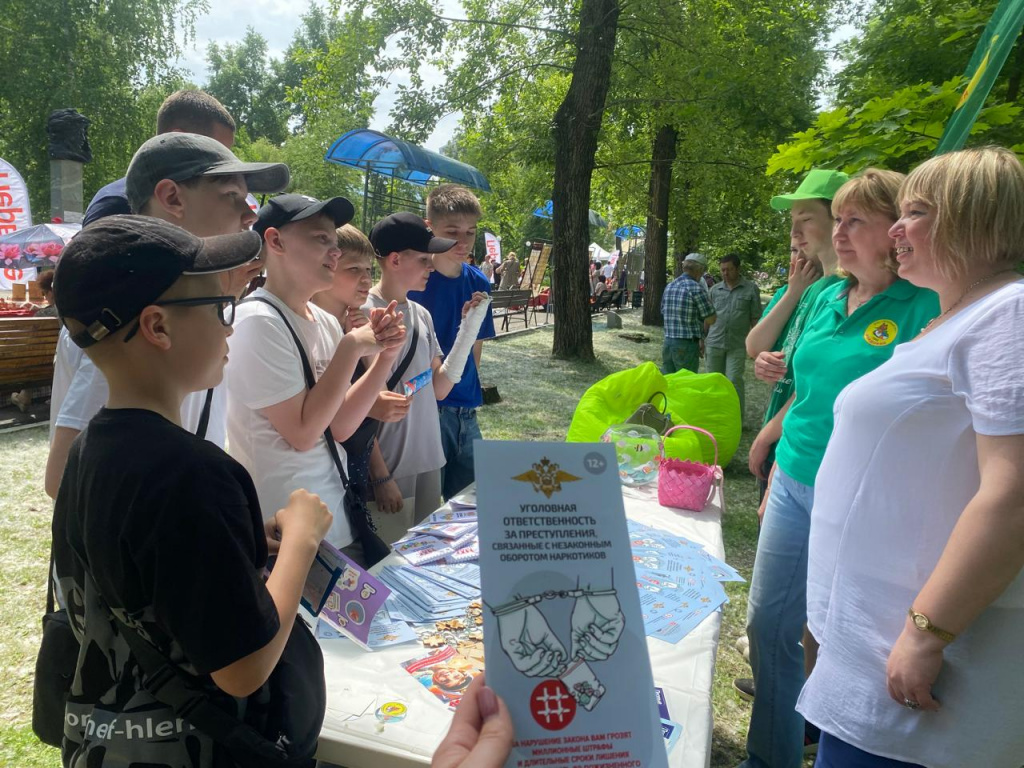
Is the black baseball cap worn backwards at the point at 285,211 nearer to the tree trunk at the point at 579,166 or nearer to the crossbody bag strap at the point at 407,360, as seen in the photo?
the crossbody bag strap at the point at 407,360

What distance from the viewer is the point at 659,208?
15078mm

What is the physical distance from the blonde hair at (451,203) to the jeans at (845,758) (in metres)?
2.83

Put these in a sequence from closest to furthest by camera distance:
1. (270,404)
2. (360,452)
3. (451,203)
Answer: (270,404), (360,452), (451,203)

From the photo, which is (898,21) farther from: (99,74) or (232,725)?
(99,74)

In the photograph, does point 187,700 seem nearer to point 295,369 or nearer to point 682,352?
point 295,369

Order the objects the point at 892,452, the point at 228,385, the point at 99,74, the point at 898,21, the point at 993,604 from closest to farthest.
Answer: the point at 993,604
the point at 892,452
the point at 228,385
the point at 898,21
the point at 99,74

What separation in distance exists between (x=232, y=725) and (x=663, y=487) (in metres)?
2.07

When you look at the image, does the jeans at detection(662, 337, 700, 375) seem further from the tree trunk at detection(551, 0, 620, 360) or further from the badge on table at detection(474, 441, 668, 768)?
the badge on table at detection(474, 441, 668, 768)

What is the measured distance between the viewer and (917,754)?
3.99 ft

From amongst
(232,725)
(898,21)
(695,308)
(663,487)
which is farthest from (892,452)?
(695,308)

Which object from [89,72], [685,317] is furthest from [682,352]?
[89,72]

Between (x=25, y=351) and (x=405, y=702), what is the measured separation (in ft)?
22.1

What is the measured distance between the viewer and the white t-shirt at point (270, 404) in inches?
72.4

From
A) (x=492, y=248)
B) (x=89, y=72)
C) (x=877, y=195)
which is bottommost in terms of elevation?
(x=877, y=195)
